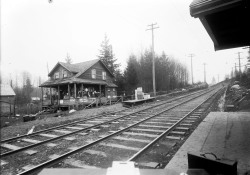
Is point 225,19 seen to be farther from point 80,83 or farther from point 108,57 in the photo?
point 108,57

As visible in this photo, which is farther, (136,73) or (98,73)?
(136,73)

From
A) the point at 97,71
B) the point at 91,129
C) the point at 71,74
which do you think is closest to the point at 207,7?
the point at 91,129

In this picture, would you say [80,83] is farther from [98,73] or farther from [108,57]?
[108,57]

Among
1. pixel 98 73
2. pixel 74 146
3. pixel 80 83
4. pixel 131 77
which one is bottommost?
pixel 74 146

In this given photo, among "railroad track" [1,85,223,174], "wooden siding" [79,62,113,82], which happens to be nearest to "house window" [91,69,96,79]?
"wooden siding" [79,62,113,82]

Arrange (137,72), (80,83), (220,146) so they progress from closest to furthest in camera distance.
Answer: (220,146)
(80,83)
(137,72)

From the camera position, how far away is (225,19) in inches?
247

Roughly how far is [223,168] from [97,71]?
3297 centimetres

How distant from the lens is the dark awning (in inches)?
171

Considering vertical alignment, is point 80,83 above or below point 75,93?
above

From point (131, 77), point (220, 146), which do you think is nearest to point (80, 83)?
point (131, 77)

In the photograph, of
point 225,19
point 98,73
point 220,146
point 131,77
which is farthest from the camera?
point 131,77

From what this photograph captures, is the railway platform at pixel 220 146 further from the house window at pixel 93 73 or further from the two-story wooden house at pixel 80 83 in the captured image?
the house window at pixel 93 73

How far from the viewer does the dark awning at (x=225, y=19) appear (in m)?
4.34
